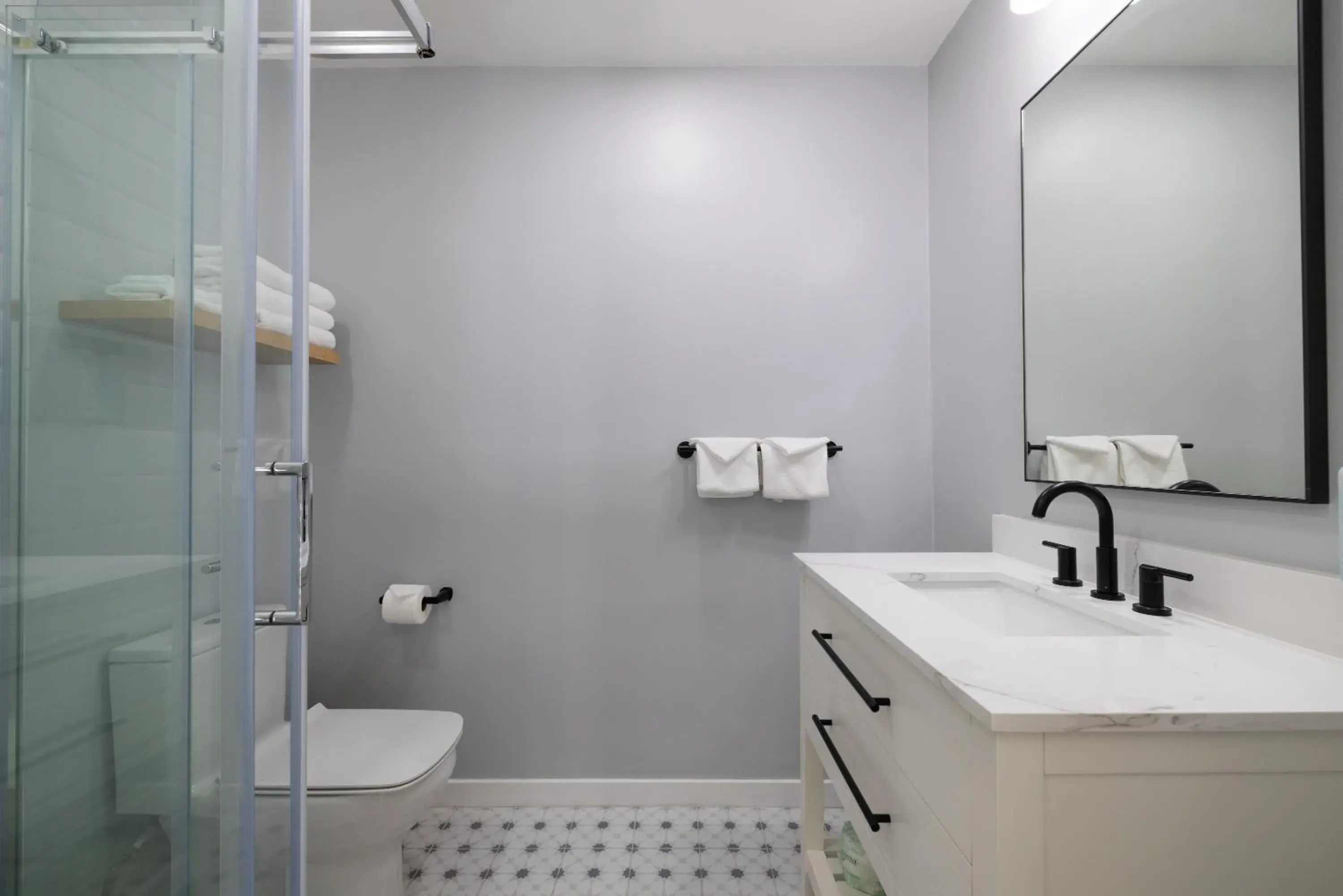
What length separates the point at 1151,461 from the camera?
1.05m

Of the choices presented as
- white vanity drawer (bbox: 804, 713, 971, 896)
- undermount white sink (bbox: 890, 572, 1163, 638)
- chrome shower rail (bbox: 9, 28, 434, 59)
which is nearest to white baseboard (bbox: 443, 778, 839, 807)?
white vanity drawer (bbox: 804, 713, 971, 896)

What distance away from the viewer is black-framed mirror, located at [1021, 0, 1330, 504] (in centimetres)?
82

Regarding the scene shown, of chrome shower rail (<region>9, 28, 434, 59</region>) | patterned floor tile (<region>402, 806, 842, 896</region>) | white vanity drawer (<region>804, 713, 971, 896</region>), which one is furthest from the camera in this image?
patterned floor tile (<region>402, 806, 842, 896</region>)

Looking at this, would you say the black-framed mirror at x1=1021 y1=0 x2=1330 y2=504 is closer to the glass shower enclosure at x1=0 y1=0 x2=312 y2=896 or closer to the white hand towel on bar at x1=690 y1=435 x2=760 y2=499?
the white hand towel on bar at x1=690 y1=435 x2=760 y2=499

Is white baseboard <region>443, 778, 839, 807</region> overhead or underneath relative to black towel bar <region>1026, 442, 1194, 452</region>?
underneath

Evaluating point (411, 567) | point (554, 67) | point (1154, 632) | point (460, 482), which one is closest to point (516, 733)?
point (411, 567)

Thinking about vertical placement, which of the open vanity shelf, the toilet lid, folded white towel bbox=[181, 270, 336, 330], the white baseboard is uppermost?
folded white towel bbox=[181, 270, 336, 330]

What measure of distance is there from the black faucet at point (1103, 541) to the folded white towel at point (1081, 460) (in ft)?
0.27

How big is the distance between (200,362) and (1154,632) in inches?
48.9

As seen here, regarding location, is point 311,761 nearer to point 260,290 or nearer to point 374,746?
point 374,746

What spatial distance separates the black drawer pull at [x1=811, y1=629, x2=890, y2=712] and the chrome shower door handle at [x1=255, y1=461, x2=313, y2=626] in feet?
2.58

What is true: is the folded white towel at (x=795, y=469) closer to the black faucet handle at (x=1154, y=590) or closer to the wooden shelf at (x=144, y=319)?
the black faucet handle at (x=1154, y=590)

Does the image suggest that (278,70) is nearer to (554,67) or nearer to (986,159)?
(554,67)

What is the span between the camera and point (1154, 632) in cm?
85
